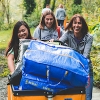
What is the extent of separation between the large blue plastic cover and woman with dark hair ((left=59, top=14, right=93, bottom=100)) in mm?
913

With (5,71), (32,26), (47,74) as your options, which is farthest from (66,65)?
(32,26)

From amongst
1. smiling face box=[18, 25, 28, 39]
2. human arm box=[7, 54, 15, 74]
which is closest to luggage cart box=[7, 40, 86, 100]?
human arm box=[7, 54, 15, 74]

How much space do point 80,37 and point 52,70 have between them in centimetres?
128

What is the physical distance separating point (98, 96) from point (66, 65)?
10.8ft

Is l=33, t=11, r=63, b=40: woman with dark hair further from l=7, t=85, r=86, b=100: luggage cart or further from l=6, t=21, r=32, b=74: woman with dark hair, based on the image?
l=7, t=85, r=86, b=100: luggage cart

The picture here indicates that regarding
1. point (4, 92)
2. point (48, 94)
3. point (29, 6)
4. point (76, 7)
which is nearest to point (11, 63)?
point (48, 94)

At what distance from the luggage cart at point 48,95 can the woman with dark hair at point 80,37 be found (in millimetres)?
815

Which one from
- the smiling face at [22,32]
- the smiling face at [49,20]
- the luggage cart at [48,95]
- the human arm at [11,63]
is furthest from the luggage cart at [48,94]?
the smiling face at [49,20]

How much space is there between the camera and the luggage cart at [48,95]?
3.54m

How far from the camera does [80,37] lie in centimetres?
455

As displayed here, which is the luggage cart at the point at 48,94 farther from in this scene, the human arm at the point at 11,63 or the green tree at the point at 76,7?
the green tree at the point at 76,7

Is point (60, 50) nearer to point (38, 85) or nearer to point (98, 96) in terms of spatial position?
point (38, 85)

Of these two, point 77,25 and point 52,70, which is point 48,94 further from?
point 77,25

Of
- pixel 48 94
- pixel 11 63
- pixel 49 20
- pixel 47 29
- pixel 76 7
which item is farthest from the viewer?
pixel 76 7
